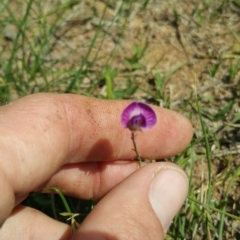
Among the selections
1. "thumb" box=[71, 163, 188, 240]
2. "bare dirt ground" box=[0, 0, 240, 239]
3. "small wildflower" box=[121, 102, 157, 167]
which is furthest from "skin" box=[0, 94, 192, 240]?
"bare dirt ground" box=[0, 0, 240, 239]

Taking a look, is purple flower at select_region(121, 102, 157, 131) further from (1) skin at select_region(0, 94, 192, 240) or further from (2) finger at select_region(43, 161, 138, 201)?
(2) finger at select_region(43, 161, 138, 201)

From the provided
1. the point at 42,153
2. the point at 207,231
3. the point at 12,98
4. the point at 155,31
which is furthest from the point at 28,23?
the point at 207,231

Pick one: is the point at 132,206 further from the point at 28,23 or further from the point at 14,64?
the point at 28,23

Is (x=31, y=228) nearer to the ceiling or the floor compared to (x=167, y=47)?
nearer to the floor

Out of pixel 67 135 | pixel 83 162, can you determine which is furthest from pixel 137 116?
pixel 83 162

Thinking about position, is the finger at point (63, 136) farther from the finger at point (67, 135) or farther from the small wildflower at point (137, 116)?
the small wildflower at point (137, 116)

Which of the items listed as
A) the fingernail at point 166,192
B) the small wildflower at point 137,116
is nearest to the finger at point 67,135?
the small wildflower at point 137,116

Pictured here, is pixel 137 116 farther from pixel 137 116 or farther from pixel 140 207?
pixel 140 207
